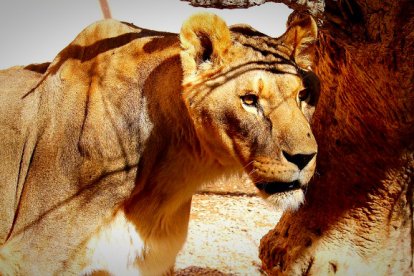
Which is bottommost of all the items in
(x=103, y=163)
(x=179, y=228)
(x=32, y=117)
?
(x=179, y=228)

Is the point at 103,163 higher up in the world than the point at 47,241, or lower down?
higher up

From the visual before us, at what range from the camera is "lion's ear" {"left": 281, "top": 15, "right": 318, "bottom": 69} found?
6.78ft

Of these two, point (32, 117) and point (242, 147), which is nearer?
point (242, 147)

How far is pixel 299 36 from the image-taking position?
6.79 ft

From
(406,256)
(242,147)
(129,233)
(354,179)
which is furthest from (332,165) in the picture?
(129,233)

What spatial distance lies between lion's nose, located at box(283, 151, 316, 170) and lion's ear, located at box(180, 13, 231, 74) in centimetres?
49

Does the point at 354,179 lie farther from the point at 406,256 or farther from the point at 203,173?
the point at 203,173

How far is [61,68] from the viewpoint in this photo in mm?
2180

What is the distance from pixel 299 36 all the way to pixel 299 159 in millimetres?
670

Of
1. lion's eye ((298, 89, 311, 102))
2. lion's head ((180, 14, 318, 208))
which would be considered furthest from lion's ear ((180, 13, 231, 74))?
lion's eye ((298, 89, 311, 102))

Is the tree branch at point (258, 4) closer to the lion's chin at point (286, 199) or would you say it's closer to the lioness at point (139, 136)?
the lioness at point (139, 136)

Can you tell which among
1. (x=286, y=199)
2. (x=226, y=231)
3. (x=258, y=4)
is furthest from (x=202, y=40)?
(x=226, y=231)

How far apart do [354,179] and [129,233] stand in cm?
120

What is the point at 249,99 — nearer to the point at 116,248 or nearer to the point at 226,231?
the point at 116,248
